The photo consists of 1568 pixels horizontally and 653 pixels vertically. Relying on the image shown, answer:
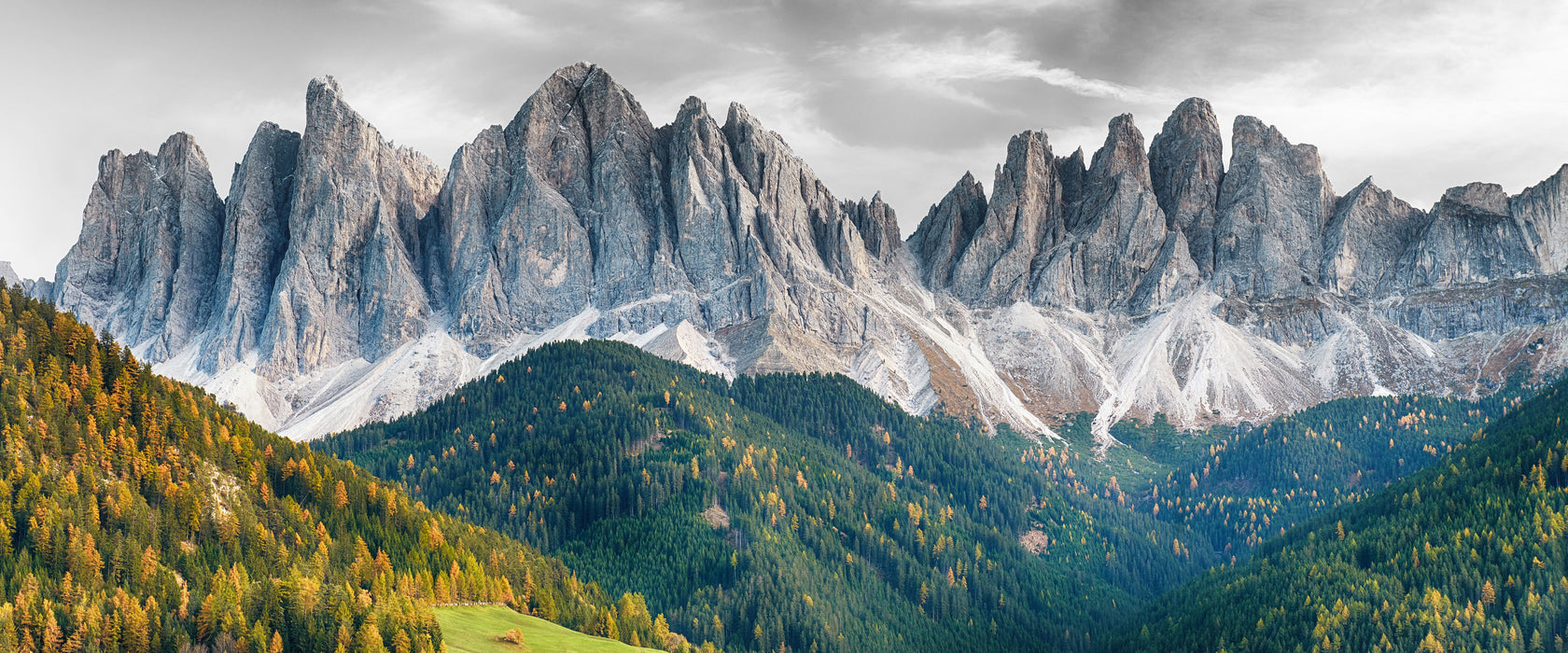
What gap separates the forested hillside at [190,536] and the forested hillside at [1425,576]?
2936 inches

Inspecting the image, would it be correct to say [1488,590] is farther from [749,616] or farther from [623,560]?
[623,560]

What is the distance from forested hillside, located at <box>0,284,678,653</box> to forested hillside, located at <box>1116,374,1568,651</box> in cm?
7457

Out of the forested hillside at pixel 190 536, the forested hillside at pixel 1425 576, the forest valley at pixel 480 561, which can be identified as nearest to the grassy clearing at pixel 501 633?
the forested hillside at pixel 190 536

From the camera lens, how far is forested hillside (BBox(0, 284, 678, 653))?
305 ft

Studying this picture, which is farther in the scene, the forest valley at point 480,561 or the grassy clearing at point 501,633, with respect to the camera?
the grassy clearing at point 501,633

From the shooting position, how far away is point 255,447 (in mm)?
130375

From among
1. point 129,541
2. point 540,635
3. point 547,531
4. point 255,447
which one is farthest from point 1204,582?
point 129,541

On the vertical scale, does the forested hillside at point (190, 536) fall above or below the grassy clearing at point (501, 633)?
above

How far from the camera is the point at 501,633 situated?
10775cm

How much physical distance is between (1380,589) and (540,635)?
103491 mm

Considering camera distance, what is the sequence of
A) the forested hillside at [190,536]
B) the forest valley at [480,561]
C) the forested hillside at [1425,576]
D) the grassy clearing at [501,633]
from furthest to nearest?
1. the forested hillside at [1425,576]
2. the grassy clearing at [501,633]
3. the forest valley at [480,561]
4. the forested hillside at [190,536]

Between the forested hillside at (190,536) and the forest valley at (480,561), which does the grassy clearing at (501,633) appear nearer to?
the forested hillside at (190,536)

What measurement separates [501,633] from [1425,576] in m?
112

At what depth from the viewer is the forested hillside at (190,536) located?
92.8 metres
